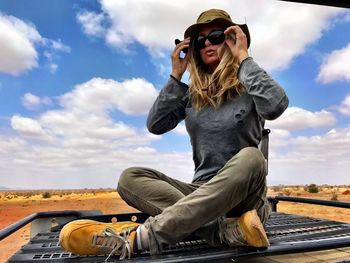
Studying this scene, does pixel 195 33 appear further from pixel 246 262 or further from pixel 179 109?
pixel 246 262

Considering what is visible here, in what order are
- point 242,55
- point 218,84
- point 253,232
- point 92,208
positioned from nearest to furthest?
1. point 253,232
2. point 242,55
3. point 218,84
4. point 92,208

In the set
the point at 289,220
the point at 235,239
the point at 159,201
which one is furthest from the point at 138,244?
the point at 289,220

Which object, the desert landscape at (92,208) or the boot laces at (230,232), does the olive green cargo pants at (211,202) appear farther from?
the desert landscape at (92,208)

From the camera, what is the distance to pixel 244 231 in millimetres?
1638

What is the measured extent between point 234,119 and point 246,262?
2.50 feet

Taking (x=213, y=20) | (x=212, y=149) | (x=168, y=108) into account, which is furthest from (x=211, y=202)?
(x=213, y=20)

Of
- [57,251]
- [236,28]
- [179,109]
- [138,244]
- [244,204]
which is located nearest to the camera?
[138,244]

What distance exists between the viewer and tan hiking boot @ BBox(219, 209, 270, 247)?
5.28 feet

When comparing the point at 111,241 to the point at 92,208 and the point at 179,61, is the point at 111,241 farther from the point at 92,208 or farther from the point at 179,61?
the point at 92,208

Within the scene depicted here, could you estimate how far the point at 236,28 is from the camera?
2.05 m

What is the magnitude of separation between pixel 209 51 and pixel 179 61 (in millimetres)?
190

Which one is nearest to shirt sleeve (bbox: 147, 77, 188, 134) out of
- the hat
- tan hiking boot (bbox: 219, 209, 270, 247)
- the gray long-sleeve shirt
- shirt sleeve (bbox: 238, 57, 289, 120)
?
the gray long-sleeve shirt

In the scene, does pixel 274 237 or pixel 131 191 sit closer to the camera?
pixel 131 191

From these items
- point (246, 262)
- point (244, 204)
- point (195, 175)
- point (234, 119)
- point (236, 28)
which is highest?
point (236, 28)
